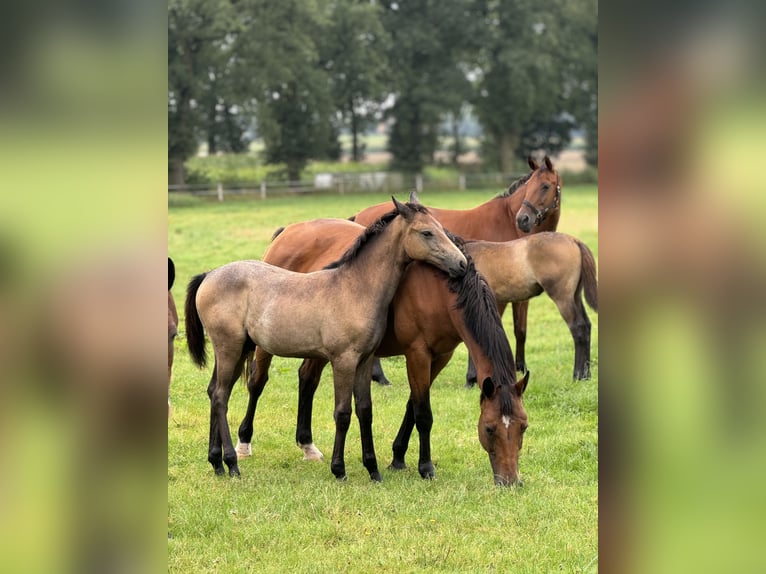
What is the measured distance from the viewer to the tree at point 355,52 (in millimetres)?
44125

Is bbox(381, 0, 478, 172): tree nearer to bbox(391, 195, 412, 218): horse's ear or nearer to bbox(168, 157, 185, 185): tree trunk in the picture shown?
bbox(168, 157, 185, 185): tree trunk

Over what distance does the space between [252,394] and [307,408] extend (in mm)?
461

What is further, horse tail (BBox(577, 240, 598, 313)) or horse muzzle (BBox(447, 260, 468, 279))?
horse tail (BBox(577, 240, 598, 313))

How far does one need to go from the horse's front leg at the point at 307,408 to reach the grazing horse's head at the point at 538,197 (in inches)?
131

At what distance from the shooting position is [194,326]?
6676mm

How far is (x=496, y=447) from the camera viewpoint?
5.89 m

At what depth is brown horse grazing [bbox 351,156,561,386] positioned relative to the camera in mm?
9570

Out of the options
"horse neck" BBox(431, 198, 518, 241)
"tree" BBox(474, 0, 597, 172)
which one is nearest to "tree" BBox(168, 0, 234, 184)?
"tree" BBox(474, 0, 597, 172)

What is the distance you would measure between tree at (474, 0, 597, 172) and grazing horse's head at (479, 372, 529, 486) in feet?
136
